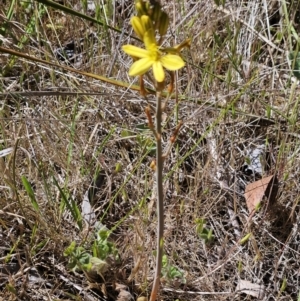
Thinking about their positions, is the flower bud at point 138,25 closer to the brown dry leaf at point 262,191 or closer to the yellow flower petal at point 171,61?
the yellow flower petal at point 171,61

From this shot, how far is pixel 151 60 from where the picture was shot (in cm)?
93

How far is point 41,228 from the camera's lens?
149 cm

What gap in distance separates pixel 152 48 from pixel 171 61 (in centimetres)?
4

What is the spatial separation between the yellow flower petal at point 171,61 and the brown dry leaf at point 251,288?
759 mm

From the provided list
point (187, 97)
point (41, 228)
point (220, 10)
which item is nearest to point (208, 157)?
point (187, 97)

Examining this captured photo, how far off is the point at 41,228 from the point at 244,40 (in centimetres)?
96

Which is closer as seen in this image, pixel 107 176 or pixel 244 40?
pixel 107 176

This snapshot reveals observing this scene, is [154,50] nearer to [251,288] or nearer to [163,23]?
[163,23]

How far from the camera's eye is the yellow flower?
0.90m

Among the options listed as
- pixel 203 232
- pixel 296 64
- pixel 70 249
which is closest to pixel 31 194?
pixel 70 249

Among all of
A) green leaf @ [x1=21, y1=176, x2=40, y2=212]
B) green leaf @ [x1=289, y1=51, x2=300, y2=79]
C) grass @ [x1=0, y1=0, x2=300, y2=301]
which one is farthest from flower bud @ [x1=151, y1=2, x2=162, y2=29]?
green leaf @ [x1=289, y1=51, x2=300, y2=79]

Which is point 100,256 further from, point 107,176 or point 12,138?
point 12,138

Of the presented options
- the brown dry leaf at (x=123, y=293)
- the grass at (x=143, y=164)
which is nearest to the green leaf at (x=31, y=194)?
the grass at (x=143, y=164)

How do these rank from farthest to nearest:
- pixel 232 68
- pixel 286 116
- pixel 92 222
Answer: pixel 232 68 → pixel 286 116 → pixel 92 222
